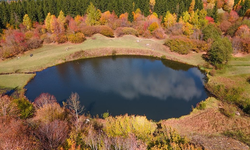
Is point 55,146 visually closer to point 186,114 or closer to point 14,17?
point 186,114

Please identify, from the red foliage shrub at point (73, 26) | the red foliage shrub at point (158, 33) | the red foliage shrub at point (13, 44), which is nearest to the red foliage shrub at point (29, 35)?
the red foliage shrub at point (13, 44)

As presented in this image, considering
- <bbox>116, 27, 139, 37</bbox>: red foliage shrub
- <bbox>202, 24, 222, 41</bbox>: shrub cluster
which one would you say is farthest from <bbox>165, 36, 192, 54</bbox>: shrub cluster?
<bbox>116, 27, 139, 37</bbox>: red foliage shrub

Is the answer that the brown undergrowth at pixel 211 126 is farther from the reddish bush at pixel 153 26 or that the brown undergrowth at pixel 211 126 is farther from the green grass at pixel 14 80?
the reddish bush at pixel 153 26

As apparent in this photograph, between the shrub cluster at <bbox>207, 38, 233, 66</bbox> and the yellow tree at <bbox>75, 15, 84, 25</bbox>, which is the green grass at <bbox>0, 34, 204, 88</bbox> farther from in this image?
the yellow tree at <bbox>75, 15, 84, 25</bbox>

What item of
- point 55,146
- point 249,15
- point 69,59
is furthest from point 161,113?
point 249,15

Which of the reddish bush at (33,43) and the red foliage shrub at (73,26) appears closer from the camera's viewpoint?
the reddish bush at (33,43)

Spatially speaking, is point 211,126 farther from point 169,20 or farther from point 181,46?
point 169,20

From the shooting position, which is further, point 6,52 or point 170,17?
point 170,17
